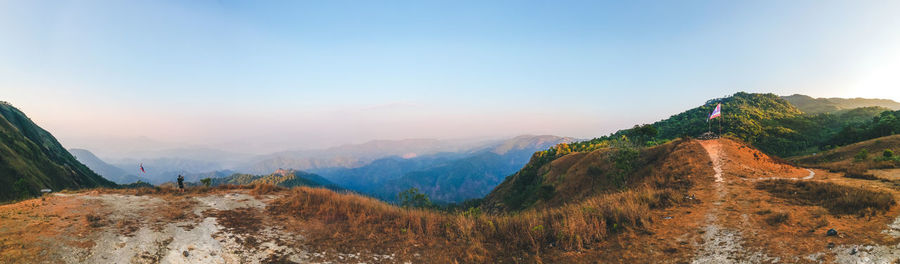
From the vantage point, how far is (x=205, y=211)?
1186 centimetres

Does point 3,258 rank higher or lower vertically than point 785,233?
higher

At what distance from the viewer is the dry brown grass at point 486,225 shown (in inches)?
363

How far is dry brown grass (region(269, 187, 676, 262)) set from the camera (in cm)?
923

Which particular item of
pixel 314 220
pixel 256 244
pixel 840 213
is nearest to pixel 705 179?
pixel 840 213

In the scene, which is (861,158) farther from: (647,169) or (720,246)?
(720,246)

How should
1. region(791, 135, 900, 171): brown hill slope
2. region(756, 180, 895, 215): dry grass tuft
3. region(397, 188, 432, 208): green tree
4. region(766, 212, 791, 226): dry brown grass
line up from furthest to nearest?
region(397, 188, 432, 208): green tree → region(791, 135, 900, 171): brown hill slope → region(766, 212, 791, 226): dry brown grass → region(756, 180, 895, 215): dry grass tuft

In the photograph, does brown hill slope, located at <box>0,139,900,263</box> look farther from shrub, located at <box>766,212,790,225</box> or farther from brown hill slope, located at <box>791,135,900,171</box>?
brown hill slope, located at <box>791,135,900,171</box>

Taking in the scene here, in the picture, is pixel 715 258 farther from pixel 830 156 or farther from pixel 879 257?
pixel 830 156

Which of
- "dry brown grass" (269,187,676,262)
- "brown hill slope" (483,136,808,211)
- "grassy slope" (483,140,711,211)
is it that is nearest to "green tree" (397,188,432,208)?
"dry brown grass" (269,187,676,262)

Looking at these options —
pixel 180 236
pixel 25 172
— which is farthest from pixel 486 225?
pixel 25 172

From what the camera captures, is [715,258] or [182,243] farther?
[182,243]

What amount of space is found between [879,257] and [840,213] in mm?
4139

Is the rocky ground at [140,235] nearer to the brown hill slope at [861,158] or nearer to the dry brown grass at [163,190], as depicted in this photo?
the dry brown grass at [163,190]

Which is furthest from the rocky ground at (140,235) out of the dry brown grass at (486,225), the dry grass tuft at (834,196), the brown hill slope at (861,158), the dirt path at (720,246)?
the brown hill slope at (861,158)
